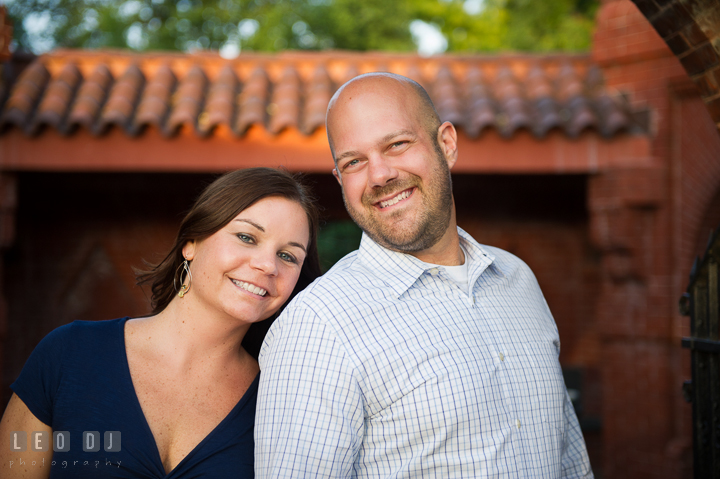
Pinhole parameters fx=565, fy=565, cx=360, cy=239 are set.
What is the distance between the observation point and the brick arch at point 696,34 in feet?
6.64

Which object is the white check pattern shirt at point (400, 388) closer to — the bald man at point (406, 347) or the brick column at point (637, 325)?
the bald man at point (406, 347)

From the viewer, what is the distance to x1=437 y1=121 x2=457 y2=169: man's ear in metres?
2.03

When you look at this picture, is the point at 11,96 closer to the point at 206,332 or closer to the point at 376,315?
the point at 206,332

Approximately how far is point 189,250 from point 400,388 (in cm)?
100

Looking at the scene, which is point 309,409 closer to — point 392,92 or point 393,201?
point 393,201

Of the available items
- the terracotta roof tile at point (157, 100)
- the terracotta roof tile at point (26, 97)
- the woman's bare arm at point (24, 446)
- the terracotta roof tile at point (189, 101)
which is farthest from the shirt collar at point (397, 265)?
the terracotta roof tile at point (26, 97)

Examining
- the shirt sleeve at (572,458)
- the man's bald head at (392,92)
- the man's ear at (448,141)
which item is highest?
the man's bald head at (392,92)

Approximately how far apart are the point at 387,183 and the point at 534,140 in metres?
2.84

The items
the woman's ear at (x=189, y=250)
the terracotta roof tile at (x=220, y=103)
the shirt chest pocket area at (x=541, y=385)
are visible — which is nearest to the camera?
the shirt chest pocket area at (x=541, y=385)

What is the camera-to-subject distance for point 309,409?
1.51 metres

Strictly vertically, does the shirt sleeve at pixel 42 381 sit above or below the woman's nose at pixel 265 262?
below

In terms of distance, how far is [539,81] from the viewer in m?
5.06

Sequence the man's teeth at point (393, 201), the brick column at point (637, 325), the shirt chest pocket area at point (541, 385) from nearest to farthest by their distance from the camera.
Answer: the shirt chest pocket area at point (541, 385), the man's teeth at point (393, 201), the brick column at point (637, 325)

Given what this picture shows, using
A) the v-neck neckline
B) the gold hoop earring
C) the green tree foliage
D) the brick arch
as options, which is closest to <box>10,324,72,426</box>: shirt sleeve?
the v-neck neckline
